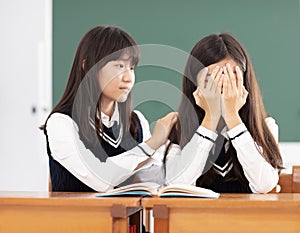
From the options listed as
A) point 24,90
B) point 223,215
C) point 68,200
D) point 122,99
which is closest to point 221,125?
point 122,99

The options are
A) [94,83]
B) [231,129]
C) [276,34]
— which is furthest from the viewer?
[276,34]

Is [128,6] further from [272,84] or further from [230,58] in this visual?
[230,58]

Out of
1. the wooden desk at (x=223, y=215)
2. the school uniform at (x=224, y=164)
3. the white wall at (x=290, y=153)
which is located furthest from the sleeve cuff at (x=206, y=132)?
the white wall at (x=290, y=153)

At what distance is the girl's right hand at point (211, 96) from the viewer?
2248 millimetres

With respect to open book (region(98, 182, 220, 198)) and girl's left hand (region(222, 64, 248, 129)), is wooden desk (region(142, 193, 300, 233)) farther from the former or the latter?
girl's left hand (region(222, 64, 248, 129))

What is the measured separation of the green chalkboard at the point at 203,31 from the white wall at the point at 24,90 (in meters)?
0.09

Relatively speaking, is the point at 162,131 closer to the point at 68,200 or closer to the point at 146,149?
the point at 146,149

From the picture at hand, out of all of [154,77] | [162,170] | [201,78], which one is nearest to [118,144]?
[162,170]

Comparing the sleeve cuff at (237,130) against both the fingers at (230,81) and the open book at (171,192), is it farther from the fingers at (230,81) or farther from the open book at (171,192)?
the open book at (171,192)

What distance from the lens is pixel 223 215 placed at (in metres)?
1.75

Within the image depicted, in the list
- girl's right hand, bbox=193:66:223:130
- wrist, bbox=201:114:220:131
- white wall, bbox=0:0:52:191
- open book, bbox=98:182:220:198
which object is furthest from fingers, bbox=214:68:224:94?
white wall, bbox=0:0:52:191

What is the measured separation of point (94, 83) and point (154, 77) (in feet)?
6.85

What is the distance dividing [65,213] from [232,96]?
0.75 metres

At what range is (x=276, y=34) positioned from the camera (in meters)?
4.29
